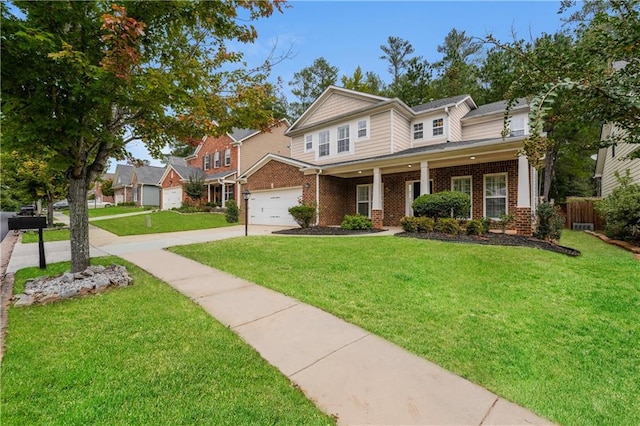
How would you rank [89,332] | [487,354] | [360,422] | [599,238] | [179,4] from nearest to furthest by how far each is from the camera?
[360,422] < [487,354] < [89,332] < [179,4] < [599,238]

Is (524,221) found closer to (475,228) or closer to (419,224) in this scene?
(475,228)

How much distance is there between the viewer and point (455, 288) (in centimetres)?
473

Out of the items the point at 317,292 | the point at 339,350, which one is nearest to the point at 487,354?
the point at 339,350

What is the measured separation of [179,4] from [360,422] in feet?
19.1

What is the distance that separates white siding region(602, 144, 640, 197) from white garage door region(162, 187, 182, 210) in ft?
90.4

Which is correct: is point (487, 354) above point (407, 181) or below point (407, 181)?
below

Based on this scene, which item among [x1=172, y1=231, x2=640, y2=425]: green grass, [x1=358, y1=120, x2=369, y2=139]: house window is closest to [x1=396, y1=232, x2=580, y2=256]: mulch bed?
[x1=172, y1=231, x2=640, y2=425]: green grass

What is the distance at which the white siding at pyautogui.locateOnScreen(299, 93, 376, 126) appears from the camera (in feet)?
49.0

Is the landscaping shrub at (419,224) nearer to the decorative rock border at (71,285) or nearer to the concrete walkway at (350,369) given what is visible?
the concrete walkway at (350,369)

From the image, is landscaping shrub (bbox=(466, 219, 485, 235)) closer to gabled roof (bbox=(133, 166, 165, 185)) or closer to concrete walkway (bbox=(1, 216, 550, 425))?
concrete walkway (bbox=(1, 216, 550, 425))

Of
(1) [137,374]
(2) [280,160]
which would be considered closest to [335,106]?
(2) [280,160]

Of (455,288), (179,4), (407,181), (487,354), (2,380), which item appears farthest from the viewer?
(407,181)

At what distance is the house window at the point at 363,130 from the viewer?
14.2 meters

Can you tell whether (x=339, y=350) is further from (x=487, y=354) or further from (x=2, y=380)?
(x=2, y=380)
